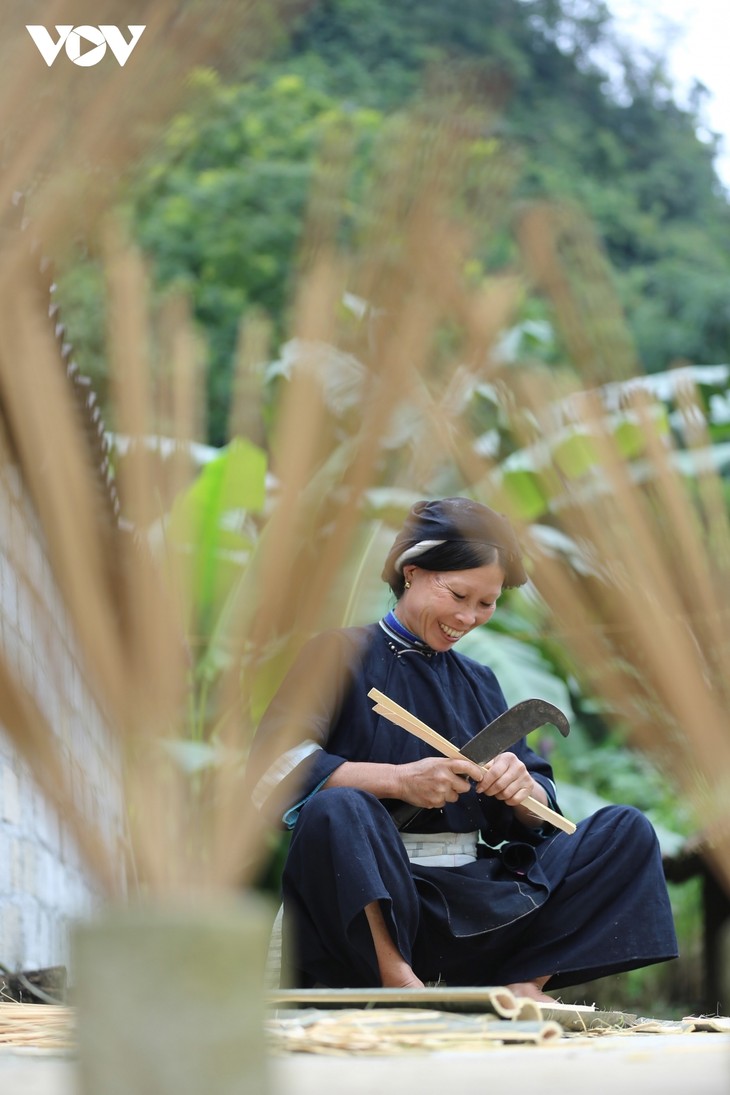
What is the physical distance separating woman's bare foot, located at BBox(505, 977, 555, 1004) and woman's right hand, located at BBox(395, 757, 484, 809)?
33 centimetres

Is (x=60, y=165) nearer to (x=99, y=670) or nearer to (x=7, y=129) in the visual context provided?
(x=7, y=129)

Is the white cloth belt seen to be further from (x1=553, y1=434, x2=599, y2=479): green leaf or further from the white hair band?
(x1=553, y1=434, x2=599, y2=479): green leaf

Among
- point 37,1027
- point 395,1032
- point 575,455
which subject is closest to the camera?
point 575,455

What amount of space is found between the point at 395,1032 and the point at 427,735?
2.14 ft

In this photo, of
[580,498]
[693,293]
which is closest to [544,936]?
[580,498]

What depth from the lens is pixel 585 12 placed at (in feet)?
68.2

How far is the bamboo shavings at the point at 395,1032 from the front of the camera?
4.58 ft

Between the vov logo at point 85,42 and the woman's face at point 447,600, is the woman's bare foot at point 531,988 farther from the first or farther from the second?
the vov logo at point 85,42

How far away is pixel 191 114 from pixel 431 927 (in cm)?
158

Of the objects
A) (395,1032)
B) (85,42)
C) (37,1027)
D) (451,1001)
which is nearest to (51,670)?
(85,42)

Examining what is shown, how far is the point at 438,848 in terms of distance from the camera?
2285mm

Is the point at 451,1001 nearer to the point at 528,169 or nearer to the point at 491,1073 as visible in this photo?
the point at 491,1073

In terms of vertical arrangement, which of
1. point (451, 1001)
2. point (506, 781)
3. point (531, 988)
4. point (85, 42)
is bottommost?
point (531, 988)

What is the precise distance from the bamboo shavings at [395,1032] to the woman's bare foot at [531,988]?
580mm
